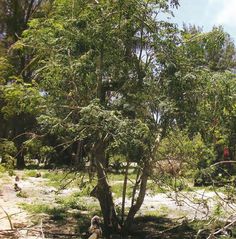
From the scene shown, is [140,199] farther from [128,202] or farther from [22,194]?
[22,194]

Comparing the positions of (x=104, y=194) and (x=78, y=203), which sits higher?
(x=104, y=194)

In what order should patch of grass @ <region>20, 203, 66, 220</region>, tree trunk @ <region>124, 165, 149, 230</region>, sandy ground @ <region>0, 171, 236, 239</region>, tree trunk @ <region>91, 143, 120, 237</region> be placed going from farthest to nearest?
patch of grass @ <region>20, 203, 66, 220</region>, sandy ground @ <region>0, 171, 236, 239</region>, tree trunk @ <region>91, 143, 120, 237</region>, tree trunk @ <region>124, 165, 149, 230</region>

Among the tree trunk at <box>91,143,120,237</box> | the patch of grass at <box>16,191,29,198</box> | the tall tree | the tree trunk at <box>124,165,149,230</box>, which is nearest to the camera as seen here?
the tall tree

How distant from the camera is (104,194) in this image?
1255 cm

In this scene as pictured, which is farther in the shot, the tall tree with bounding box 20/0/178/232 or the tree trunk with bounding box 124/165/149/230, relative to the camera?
the tree trunk with bounding box 124/165/149/230

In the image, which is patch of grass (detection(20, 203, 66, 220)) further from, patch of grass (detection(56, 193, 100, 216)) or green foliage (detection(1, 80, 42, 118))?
green foliage (detection(1, 80, 42, 118))

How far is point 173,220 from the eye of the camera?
14.4m

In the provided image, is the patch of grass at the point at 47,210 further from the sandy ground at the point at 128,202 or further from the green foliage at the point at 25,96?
the green foliage at the point at 25,96

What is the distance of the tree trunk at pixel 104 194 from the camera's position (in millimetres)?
12289

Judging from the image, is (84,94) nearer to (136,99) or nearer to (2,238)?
(136,99)

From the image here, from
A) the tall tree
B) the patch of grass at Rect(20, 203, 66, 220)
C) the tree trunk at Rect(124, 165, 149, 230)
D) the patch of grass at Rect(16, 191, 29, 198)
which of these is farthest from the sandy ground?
the tall tree

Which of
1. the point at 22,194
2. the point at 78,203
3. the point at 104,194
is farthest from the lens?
the point at 22,194

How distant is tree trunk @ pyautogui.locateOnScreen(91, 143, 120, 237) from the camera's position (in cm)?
1229

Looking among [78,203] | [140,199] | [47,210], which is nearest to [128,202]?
[78,203]
